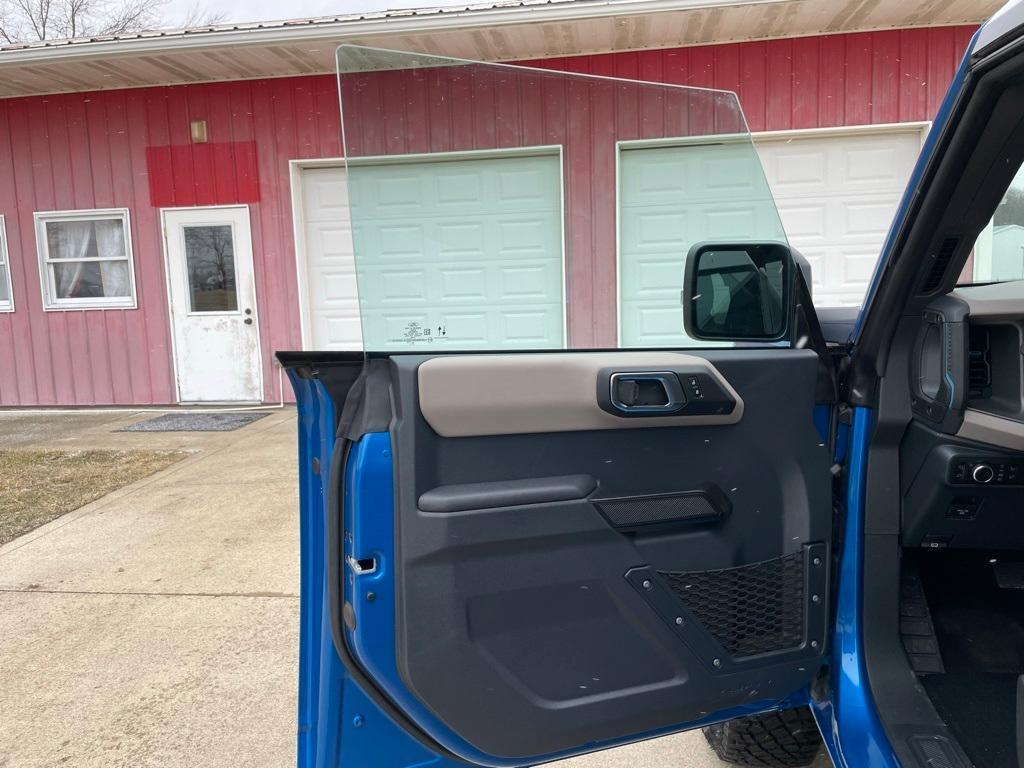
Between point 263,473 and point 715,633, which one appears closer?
point 715,633

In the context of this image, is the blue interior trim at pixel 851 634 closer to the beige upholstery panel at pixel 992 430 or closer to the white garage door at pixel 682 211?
the beige upholstery panel at pixel 992 430

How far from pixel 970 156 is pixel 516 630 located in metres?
1.11

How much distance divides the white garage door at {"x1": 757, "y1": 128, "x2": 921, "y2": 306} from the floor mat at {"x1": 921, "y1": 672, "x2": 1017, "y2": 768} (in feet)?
19.8

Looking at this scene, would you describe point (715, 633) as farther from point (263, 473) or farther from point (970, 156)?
point (263, 473)

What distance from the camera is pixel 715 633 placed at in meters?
1.40

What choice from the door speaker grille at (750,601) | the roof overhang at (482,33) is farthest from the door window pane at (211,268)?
the door speaker grille at (750,601)

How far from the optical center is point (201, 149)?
7.61m

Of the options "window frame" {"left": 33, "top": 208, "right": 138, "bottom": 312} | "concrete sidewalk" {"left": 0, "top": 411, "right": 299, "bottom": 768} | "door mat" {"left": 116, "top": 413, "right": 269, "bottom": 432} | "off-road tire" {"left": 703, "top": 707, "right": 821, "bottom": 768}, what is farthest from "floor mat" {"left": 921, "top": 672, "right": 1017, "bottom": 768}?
"window frame" {"left": 33, "top": 208, "right": 138, "bottom": 312}

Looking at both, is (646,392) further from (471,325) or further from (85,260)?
(85,260)

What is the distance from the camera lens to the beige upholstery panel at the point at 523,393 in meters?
1.24

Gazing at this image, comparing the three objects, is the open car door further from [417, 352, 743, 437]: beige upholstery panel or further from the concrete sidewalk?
the concrete sidewalk

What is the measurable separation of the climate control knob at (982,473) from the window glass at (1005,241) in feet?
1.43

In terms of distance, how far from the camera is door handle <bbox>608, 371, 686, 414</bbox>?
132 centimetres

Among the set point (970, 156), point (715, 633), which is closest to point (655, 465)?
point (715, 633)
